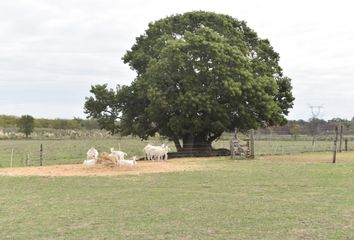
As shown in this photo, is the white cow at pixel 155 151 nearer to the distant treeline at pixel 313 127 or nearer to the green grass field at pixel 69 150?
the green grass field at pixel 69 150

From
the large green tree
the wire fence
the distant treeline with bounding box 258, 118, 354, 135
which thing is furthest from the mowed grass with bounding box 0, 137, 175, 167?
the distant treeline with bounding box 258, 118, 354, 135

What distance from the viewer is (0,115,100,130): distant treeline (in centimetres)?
9731

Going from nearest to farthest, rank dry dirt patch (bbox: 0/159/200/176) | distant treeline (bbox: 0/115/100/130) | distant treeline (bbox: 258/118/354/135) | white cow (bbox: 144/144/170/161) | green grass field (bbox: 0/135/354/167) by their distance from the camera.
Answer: dry dirt patch (bbox: 0/159/200/176)
white cow (bbox: 144/144/170/161)
green grass field (bbox: 0/135/354/167)
distant treeline (bbox: 258/118/354/135)
distant treeline (bbox: 0/115/100/130)

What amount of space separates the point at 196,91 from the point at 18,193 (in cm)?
1661

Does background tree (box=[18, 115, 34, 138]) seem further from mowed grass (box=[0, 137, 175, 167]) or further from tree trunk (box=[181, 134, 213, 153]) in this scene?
tree trunk (box=[181, 134, 213, 153])

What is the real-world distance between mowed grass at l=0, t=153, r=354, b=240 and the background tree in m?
60.9

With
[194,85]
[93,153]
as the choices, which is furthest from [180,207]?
[194,85]

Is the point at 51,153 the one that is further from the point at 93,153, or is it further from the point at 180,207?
the point at 180,207

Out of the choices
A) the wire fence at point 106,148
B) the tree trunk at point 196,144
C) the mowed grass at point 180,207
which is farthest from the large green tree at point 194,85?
the mowed grass at point 180,207

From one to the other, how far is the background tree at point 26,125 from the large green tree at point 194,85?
47474mm

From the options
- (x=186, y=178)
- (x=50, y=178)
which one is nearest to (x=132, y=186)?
(x=186, y=178)

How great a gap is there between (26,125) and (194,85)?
5365 centimetres

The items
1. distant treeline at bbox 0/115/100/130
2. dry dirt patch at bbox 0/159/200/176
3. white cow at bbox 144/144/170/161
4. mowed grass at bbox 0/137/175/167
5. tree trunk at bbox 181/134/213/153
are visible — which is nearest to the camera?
dry dirt patch at bbox 0/159/200/176

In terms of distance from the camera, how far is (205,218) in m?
11.0
